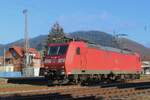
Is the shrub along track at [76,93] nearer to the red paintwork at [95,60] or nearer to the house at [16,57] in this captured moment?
the red paintwork at [95,60]

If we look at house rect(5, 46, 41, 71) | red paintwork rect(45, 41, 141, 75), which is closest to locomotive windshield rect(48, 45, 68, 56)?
red paintwork rect(45, 41, 141, 75)

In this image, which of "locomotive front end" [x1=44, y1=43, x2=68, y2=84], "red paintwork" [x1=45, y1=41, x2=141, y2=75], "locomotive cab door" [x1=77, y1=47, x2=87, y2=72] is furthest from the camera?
"locomotive cab door" [x1=77, y1=47, x2=87, y2=72]

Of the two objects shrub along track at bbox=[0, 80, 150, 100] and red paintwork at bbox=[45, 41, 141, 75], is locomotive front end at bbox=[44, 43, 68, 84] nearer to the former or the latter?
red paintwork at bbox=[45, 41, 141, 75]

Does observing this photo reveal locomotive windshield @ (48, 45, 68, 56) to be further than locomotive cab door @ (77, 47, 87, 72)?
No

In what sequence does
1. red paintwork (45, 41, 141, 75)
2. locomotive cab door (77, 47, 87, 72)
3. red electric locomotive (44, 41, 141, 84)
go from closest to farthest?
red electric locomotive (44, 41, 141, 84) → red paintwork (45, 41, 141, 75) → locomotive cab door (77, 47, 87, 72)

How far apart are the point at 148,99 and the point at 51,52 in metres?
13.8

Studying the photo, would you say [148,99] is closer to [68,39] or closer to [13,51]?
[68,39]

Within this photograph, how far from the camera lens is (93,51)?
34.4m

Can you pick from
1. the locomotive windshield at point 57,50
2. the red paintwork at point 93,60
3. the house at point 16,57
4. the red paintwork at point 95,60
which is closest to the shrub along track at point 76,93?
the red paintwork at point 93,60

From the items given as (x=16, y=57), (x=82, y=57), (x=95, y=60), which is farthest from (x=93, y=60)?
(x=16, y=57)

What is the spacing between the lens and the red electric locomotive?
3081 centimetres

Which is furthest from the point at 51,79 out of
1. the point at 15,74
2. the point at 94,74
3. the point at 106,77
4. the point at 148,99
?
the point at 15,74

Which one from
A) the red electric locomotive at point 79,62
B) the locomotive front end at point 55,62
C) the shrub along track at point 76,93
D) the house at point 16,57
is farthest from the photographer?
the house at point 16,57

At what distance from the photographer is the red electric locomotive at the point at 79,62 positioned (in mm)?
30812
